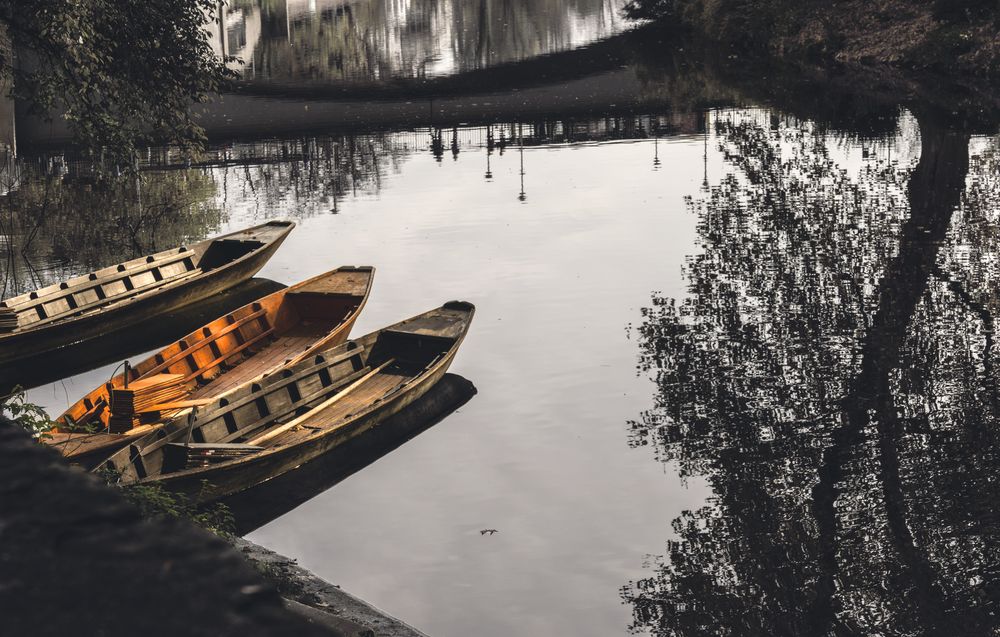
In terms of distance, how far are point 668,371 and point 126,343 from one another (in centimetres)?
1173

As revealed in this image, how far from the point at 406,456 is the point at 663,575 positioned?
550cm

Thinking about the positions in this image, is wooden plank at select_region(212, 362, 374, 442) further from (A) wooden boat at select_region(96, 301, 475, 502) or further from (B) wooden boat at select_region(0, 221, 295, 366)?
(B) wooden boat at select_region(0, 221, 295, 366)

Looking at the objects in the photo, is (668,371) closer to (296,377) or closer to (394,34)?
(296,377)

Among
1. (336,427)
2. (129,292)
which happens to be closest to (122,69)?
(129,292)

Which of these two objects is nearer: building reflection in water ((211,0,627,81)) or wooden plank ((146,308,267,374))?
wooden plank ((146,308,267,374))

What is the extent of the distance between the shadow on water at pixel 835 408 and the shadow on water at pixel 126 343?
10.2 meters

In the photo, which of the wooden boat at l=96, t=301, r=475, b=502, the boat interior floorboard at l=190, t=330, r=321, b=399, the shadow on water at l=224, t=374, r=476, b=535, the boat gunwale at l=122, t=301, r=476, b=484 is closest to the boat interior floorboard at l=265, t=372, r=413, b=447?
the wooden boat at l=96, t=301, r=475, b=502

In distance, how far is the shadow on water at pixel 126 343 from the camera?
22.1m

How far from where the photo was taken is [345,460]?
17.2 m

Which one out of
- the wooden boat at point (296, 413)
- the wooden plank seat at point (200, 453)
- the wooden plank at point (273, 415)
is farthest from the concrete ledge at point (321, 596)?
the wooden plank at point (273, 415)

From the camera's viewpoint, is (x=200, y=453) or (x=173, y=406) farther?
(x=173, y=406)

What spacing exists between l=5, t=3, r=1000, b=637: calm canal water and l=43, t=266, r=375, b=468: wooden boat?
1.11 metres

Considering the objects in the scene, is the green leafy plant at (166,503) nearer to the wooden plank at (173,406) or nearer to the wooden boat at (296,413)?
the wooden boat at (296,413)

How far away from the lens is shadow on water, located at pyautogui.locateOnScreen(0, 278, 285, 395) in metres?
22.1
